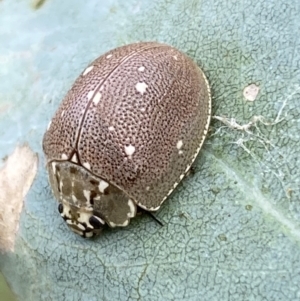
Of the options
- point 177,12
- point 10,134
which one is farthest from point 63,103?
point 177,12

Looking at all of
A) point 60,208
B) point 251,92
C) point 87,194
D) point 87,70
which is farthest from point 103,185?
point 251,92

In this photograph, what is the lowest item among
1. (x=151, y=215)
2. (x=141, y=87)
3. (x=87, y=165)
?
(x=151, y=215)

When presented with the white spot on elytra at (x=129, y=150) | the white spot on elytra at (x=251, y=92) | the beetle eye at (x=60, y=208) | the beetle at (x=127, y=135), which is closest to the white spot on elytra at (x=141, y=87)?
the beetle at (x=127, y=135)

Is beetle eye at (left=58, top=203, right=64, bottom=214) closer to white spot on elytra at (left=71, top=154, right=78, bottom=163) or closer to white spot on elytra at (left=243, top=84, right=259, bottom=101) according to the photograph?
white spot on elytra at (left=71, top=154, right=78, bottom=163)

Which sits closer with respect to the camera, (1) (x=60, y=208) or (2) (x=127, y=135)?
(2) (x=127, y=135)

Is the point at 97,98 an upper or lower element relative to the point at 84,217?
upper

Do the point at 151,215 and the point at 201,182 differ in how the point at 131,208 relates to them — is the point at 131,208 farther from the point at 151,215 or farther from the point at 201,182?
the point at 201,182

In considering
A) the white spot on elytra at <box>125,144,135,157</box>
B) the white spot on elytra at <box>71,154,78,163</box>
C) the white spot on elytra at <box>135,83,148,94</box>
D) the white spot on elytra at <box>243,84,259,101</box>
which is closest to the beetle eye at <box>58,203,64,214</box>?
the white spot on elytra at <box>71,154,78,163</box>

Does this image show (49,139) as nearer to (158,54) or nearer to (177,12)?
(158,54)
